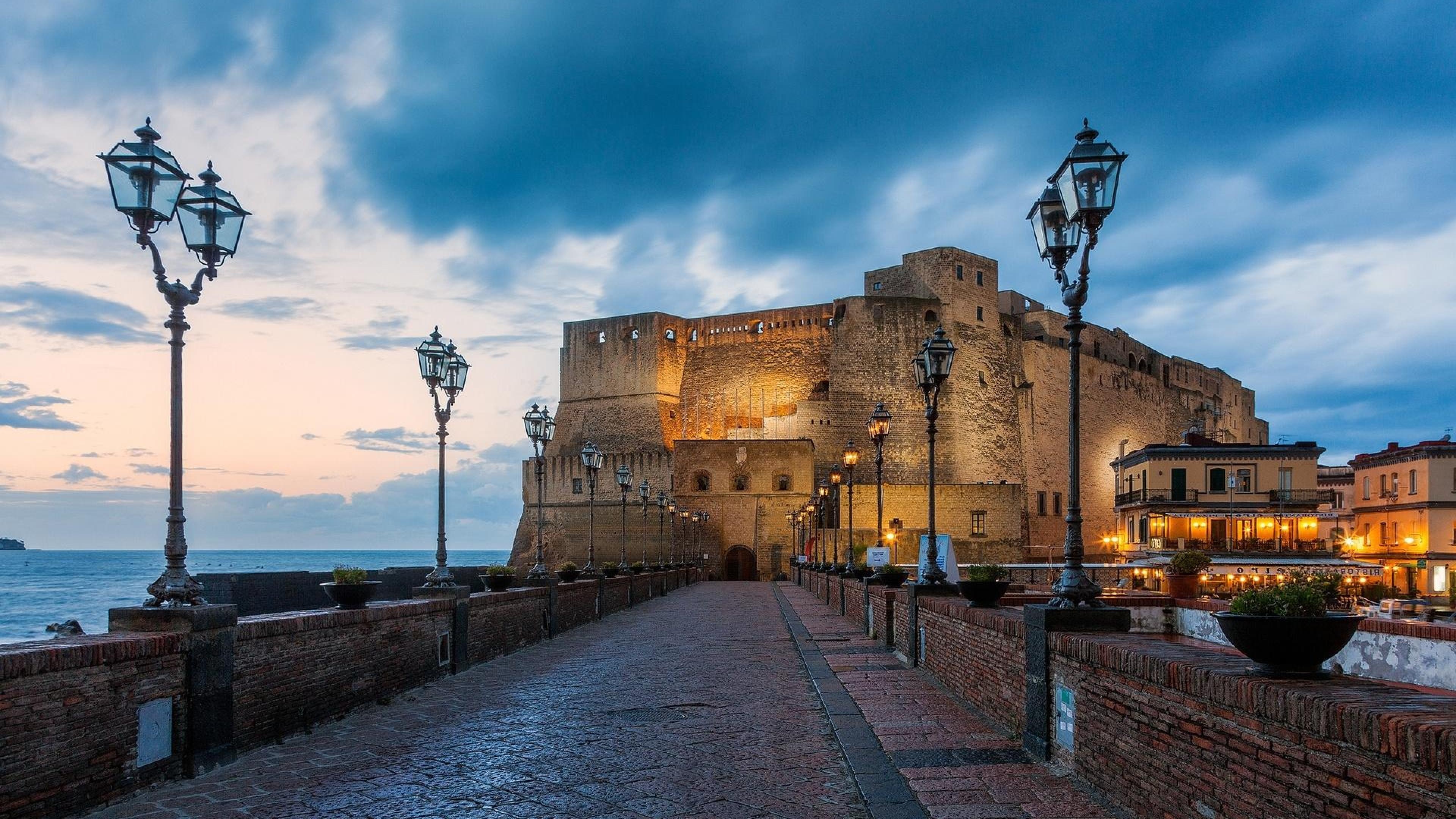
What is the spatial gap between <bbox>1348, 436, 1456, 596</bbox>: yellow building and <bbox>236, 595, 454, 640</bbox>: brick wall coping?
3964 centimetres

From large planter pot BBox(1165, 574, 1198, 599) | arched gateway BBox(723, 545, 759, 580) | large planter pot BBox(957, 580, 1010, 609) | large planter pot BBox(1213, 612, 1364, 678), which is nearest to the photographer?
large planter pot BBox(1213, 612, 1364, 678)

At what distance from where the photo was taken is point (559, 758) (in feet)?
23.6

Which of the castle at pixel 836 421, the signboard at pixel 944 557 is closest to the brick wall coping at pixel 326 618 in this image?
the signboard at pixel 944 557

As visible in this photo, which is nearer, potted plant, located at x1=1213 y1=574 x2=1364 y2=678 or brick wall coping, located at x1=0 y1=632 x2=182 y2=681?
potted plant, located at x1=1213 y1=574 x2=1364 y2=678

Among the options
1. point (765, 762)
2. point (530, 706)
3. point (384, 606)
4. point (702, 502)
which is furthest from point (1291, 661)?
point (702, 502)

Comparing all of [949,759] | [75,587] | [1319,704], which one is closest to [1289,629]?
[1319,704]

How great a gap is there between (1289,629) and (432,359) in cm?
1147

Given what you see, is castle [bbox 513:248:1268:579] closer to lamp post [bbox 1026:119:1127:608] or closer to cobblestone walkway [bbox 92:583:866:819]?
cobblestone walkway [bbox 92:583:866:819]

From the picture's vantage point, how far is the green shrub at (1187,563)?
55.4 feet

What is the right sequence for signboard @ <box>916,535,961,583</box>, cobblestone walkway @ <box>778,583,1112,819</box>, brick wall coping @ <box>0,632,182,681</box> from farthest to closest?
1. signboard @ <box>916,535,961,583</box>
2. cobblestone walkway @ <box>778,583,1112,819</box>
3. brick wall coping @ <box>0,632,182,681</box>

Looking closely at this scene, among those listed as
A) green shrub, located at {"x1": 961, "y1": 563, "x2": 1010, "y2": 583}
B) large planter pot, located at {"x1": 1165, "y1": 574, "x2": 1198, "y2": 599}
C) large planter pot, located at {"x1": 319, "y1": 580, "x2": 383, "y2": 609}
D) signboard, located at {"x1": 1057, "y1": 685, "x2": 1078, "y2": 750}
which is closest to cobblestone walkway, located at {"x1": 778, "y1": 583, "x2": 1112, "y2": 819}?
signboard, located at {"x1": 1057, "y1": 685, "x2": 1078, "y2": 750}

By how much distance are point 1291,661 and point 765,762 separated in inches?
150

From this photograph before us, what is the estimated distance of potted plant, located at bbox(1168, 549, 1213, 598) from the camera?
55.6 feet

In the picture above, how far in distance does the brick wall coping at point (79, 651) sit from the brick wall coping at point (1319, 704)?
5652 mm
